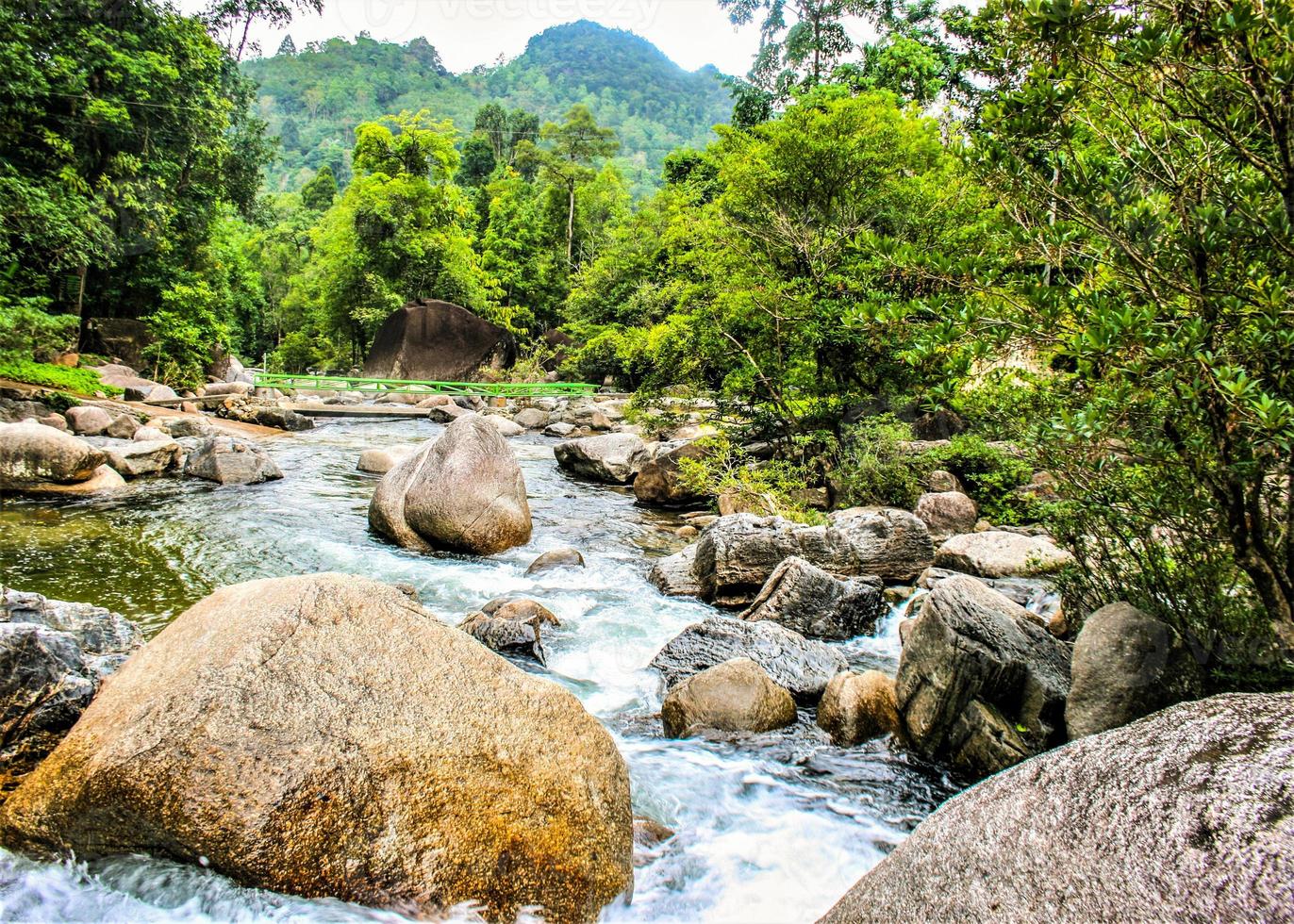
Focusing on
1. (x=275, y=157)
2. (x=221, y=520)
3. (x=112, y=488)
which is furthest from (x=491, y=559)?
(x=275, y=157)

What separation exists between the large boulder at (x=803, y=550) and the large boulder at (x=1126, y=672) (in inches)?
150

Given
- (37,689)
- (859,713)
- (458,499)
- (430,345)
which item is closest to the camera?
(37,689)

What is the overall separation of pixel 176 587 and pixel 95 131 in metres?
20.5

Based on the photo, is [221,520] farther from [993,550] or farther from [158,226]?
[158,226]

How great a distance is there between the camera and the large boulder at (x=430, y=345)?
34844 mm

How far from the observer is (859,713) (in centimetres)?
472

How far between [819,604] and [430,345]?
32.1 meters

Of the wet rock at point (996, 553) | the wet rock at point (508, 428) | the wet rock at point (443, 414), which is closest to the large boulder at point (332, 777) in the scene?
the wet rock at point (996, 553)

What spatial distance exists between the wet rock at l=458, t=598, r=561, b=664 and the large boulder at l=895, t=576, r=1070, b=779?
9.75 feet

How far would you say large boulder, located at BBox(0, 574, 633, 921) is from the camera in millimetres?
2623

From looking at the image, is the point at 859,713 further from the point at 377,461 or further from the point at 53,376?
the point at 53,376

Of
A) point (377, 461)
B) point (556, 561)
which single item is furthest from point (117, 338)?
point (556, 561)

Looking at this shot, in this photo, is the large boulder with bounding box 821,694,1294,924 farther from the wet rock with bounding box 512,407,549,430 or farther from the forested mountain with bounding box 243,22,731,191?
the forested mountain with bounding box 243,22,731,191

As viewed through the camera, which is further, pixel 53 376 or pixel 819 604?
pixel 53 376
